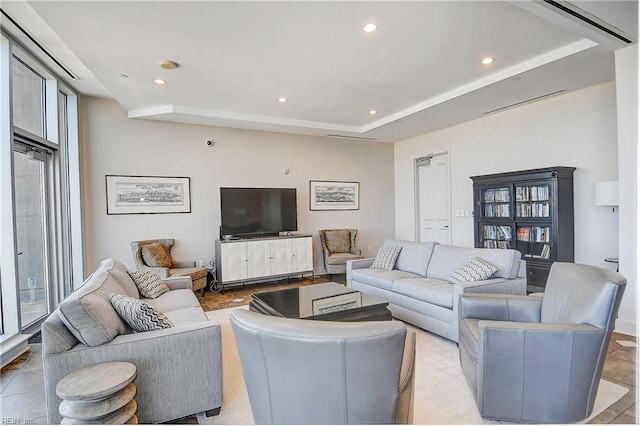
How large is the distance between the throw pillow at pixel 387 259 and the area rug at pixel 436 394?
5.04 ft

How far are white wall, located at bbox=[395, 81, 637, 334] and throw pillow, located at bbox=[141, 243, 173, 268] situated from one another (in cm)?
490

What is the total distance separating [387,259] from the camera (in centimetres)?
456

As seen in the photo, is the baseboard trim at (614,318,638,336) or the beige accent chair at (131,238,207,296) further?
the beige accent chair at (131,238,207,296)

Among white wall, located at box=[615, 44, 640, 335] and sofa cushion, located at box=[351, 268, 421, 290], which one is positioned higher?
white wall, located at box=[615, 44, 640, 335]

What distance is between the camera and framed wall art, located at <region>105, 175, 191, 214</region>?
17.2 ft

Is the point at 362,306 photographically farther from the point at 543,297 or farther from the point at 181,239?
the point at 181,239

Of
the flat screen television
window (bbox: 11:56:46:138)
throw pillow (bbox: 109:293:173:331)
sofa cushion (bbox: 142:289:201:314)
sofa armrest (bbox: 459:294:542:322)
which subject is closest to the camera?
throw pillow (bbox: 109:293:173:331)

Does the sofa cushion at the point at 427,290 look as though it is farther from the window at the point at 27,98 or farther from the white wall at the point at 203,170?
the window at the point at 27,98

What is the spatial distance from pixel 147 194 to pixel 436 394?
491 cm

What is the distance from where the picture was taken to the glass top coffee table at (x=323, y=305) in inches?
115

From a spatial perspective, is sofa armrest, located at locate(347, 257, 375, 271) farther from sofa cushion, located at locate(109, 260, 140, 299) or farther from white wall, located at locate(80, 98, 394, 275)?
sofa cushion, located at locate(109, 260, 140, 299)

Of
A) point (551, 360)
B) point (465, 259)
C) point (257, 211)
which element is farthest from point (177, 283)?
point (551, 360)

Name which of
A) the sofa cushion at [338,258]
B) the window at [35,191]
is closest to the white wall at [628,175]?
the sofa cushion at [338,258]

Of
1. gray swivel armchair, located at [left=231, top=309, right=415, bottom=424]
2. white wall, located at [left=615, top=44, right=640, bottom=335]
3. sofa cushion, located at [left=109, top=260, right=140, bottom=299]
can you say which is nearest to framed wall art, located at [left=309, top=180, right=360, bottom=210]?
sofa cushion, located at [left=109, top=260, right=140, bottom=299]
